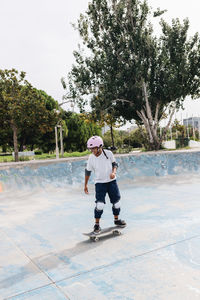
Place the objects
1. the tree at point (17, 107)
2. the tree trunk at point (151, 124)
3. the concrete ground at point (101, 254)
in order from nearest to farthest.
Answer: the concrete ground at point (101, 254) → the tree at point (17, 107) → the tree trunk at point (151, 124)

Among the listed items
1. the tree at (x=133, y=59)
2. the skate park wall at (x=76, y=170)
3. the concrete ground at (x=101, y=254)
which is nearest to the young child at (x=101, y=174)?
the concrete ground at (x=101, y=254)

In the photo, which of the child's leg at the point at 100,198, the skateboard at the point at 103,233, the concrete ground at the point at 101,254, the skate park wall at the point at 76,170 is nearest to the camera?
the concrete ground at the point at 101,254

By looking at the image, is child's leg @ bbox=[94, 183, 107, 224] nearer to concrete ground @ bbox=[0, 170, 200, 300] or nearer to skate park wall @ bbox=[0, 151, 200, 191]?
concrete ground @ bbox=[0, 170, 200, 300]

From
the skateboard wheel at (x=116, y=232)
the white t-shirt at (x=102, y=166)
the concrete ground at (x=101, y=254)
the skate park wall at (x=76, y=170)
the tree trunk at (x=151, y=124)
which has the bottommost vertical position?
the concrete ground at (x=101, y=254)

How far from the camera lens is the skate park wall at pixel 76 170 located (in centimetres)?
943

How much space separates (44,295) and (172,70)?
78.9ft

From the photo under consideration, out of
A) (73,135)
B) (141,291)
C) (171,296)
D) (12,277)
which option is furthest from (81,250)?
(73,135)

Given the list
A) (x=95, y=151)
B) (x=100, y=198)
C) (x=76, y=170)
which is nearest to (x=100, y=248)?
(x=100, y=198)

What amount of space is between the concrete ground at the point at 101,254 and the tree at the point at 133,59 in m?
19.5

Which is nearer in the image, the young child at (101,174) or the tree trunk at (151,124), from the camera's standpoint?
the young child at (101,174)

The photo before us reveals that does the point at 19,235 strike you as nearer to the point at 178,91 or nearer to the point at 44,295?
the point at 44,295

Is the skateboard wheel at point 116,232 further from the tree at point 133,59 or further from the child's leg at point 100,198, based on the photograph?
the tree at point 133,59

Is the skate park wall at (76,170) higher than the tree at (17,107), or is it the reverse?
the tree at (17,107)

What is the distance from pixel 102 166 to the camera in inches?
169
